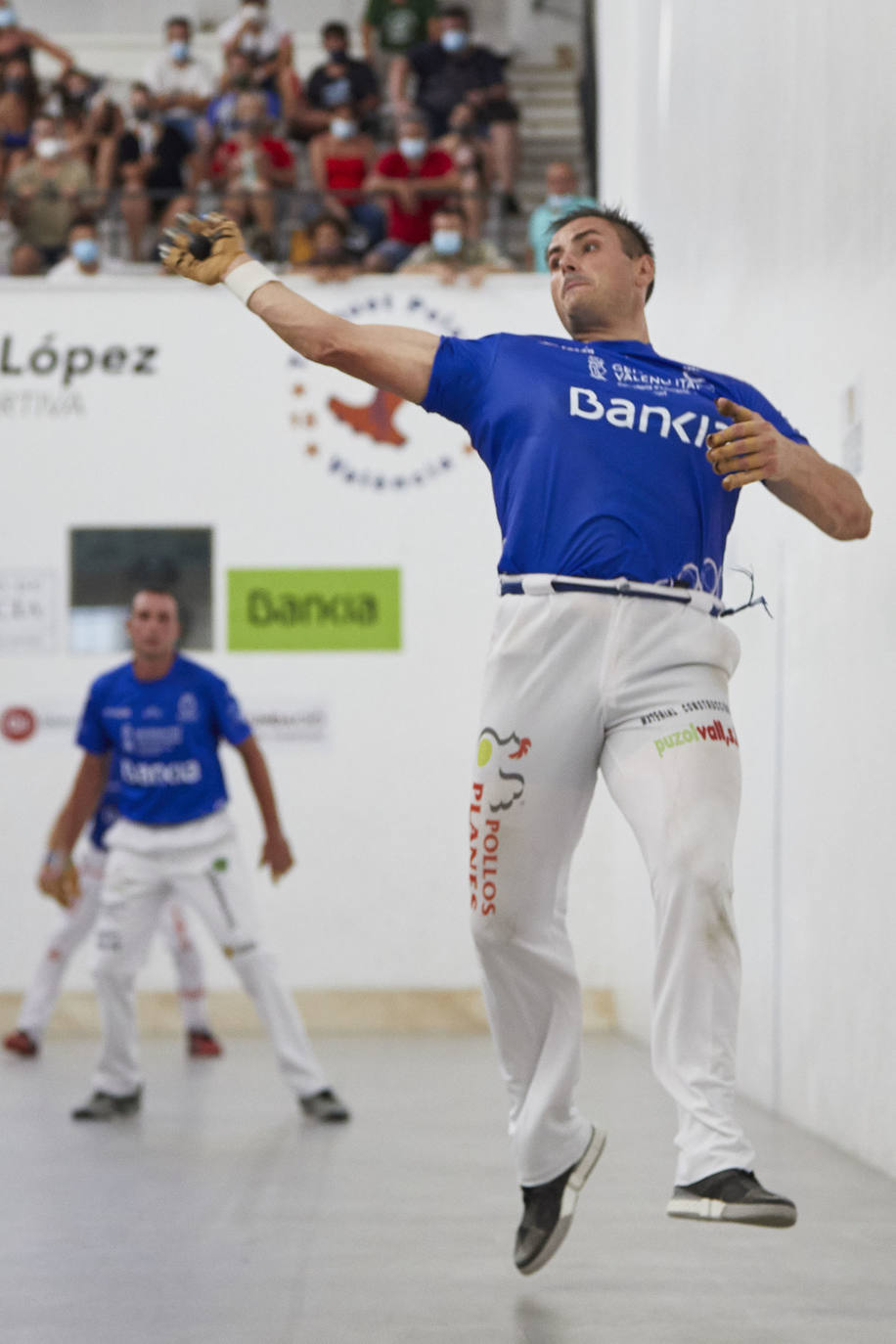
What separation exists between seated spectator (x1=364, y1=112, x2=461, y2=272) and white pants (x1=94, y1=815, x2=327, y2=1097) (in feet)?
15.3

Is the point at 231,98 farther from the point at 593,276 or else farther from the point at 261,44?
the point at 593,276

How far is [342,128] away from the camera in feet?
37.1

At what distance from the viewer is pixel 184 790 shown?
597 centimetres

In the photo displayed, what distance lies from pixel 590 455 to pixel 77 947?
558 centimetres

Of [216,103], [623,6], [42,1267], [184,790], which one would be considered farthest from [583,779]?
[216,103]

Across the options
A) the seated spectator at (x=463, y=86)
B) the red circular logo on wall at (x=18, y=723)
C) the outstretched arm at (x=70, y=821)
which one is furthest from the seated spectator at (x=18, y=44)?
the outstretched arm at (x=70, y=821)

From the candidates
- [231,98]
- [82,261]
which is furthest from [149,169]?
[82,261]

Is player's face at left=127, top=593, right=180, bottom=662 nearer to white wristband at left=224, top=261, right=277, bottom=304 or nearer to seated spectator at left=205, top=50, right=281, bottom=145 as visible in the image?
white wristband at left=224, top=261, right=277, bottom=304

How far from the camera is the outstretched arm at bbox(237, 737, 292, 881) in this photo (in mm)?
5973

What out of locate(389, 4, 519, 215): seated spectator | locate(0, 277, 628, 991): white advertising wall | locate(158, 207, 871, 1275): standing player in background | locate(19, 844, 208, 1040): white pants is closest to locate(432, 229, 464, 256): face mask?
locate(0, 277, 628, 991): white advertising wall

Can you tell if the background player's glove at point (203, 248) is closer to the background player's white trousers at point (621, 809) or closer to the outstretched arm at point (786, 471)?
the background player's white trousers at point (621, 809)

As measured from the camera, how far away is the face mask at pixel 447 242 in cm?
950

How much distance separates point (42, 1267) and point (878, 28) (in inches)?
142

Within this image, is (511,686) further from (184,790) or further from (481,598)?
(481,598)
